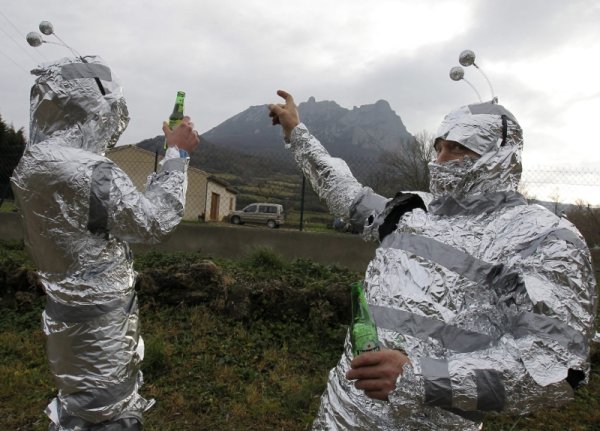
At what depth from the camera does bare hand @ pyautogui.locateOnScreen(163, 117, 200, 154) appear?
8.05 feet

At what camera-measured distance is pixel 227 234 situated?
23.1 feet

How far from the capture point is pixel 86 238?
7.05 feet

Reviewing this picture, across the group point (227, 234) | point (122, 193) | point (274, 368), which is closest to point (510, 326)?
point (122, 193)

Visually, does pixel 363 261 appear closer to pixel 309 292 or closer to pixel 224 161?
pixel 309 292

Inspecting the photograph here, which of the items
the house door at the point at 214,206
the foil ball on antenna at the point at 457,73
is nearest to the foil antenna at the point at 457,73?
the foil ball on antenna at the point at 457,73

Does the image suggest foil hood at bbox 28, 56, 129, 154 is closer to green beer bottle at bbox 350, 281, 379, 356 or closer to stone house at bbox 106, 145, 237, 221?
green beer bottle at bbox 350, 281, 379, 356

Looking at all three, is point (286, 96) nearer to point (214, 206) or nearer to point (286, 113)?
point (286, 113)

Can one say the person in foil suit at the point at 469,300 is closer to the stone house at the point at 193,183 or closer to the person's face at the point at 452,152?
the person's face at the point at 452,152

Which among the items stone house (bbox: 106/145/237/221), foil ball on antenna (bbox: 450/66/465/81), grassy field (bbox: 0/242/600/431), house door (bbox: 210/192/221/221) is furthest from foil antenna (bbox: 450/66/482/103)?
house door (bbox: 210/192/221/221)

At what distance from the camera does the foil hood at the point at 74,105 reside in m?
2.29

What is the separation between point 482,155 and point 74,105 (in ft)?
6.13

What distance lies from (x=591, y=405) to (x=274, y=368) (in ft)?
9.17

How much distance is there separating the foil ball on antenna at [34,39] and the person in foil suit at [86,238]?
1.92 ft

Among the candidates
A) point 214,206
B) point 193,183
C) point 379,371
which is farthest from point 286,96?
point 193,183
